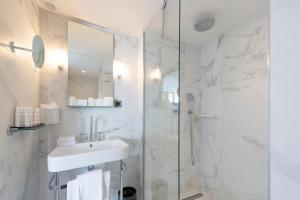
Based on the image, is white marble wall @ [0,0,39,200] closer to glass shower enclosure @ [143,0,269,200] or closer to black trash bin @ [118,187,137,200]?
black trash bin @ [118,187,137,200]

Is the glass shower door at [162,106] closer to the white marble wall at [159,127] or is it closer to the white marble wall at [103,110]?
the white marble wall at [159,127]

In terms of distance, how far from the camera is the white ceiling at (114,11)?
1565mm

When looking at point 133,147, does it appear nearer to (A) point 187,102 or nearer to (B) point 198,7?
(A) point 187,102

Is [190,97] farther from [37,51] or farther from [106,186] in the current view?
[37,51]

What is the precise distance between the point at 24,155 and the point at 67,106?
65 centimetres

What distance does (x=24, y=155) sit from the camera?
4.42 ft

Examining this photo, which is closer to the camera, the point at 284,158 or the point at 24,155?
the point at 284,158

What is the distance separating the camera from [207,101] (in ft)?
7.72

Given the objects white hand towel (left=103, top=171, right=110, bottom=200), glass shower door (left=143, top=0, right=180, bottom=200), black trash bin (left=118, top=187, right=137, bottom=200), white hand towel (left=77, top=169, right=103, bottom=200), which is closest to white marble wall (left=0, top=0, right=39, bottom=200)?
white hand towel (left=77, top=169, right=103, bottom=200)

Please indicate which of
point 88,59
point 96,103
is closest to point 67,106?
point 96,103

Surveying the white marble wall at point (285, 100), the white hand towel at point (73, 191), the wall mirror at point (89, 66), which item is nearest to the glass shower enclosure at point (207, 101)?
the wall mirror at point (89, 66)

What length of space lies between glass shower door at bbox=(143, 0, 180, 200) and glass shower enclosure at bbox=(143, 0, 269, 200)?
0.03 ft

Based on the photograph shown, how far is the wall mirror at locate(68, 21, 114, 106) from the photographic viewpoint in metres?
1.90

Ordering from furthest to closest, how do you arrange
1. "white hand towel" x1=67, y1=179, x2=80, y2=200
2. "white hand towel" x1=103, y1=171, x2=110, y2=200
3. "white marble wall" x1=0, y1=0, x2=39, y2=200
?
1. "white hand towel" x1=103, y1=171, x2=110, y2=200
2. "white hand towel" x1=67, y1=179, x2=80, y2=200
3. "white marble wall" x1=0, y1=0, x2=39, y2=200
